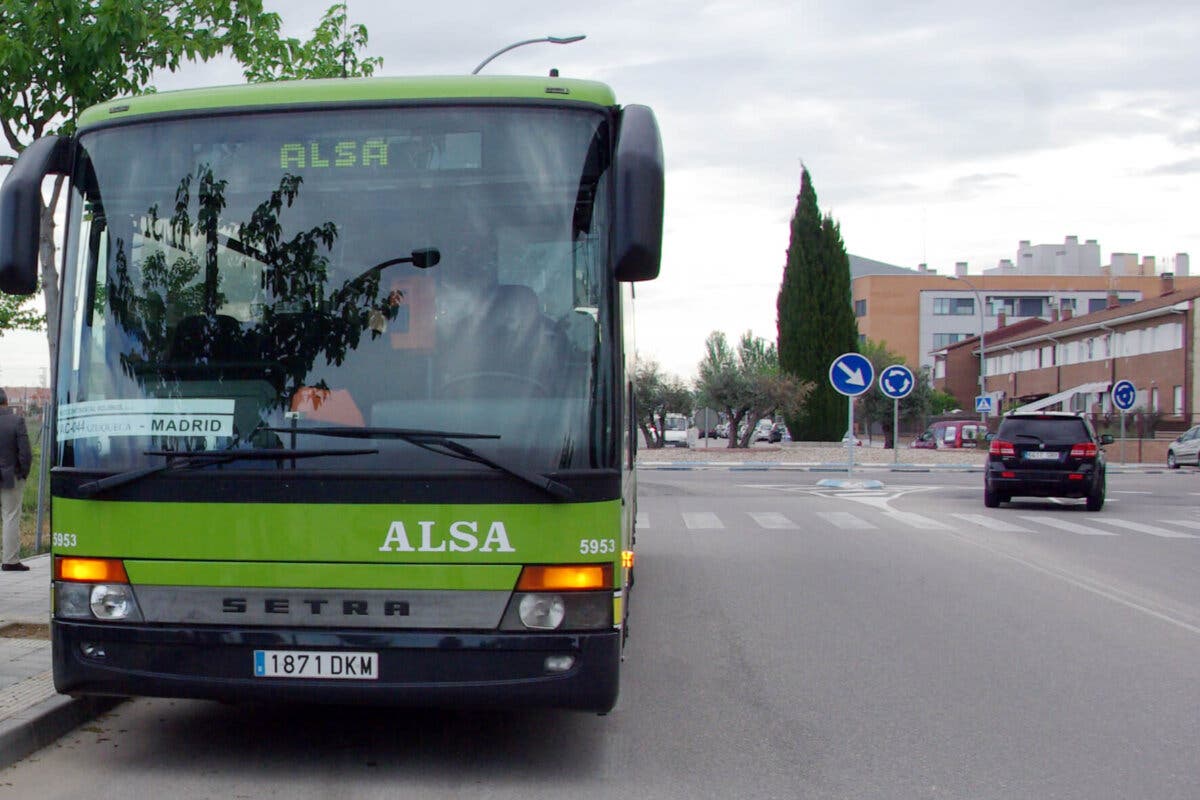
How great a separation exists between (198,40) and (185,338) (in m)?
4.19

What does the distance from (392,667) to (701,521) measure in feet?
47.5

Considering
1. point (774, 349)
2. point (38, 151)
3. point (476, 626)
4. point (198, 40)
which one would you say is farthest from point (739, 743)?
point (774, 349)

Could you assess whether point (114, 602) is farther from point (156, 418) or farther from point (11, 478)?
point (11, 478)

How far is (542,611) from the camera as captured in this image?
532cm

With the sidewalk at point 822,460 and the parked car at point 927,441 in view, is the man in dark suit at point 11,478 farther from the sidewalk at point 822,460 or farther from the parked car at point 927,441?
the parked car at point 927,441

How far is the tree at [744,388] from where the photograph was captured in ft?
168

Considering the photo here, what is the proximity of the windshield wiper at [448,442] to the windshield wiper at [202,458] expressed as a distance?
8 cm

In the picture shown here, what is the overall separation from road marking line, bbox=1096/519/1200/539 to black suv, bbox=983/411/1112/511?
152 cm

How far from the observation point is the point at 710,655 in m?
8.68

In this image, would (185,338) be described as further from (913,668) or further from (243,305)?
(913,668)

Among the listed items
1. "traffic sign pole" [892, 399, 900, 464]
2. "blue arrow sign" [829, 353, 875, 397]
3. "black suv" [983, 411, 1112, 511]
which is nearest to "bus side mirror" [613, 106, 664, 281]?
"black suv" [983, 411, 1112, 511]

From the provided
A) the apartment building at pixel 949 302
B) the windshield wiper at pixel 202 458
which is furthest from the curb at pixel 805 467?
the apartment building at pixel 949 302

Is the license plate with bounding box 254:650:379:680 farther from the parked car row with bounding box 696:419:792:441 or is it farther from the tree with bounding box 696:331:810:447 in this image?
the parked car row with bounding box 696:419:792:441

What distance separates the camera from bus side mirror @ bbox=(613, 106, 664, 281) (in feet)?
16.9
